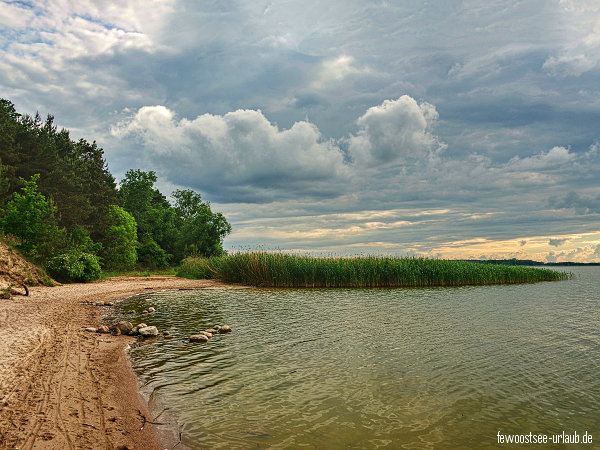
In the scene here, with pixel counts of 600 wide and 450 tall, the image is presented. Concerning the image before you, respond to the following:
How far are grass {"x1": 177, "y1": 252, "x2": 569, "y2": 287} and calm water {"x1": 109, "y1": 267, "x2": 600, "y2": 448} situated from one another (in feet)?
54.2

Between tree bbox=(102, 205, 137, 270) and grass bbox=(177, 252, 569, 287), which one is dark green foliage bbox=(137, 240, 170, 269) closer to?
tree bbox=(102, 205, 137, 270)

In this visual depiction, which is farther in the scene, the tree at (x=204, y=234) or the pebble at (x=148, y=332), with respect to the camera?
the tree at (x=204, y=234)

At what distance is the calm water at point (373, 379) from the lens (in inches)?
252

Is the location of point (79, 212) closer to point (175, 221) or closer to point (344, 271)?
point (344, 271)

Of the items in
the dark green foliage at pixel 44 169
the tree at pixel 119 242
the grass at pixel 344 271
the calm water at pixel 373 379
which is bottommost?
the calm water at pixel 373 379

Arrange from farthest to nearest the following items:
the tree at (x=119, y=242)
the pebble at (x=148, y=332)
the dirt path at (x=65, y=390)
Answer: the tree at (x=119, y=242) → the pebble at (x=148, y=332) → the dirt path at (x=65, y=390)

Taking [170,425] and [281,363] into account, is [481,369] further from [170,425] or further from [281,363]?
[170,425]

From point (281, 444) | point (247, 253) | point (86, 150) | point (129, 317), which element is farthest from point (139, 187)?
point (281, 444)

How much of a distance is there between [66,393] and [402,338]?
32.7 ft

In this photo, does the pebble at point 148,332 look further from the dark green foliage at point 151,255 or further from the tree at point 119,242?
the dark green foliage at point 151,255

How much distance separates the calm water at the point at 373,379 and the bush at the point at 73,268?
635 inches

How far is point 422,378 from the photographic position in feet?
29.5

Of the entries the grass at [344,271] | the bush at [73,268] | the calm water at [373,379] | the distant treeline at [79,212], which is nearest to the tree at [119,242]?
the distant treeline at [79,212]

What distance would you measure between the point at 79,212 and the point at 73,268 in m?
13.2
